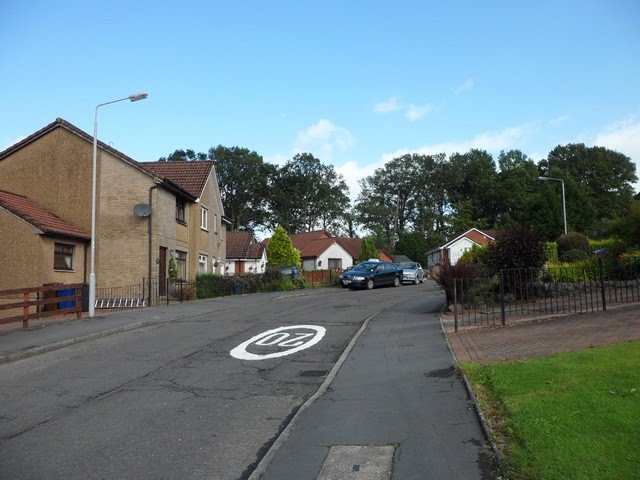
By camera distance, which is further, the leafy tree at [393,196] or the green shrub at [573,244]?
the leafy tree at [393,196]

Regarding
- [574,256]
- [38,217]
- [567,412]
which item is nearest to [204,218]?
[38,217]

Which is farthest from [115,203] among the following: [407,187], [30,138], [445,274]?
[407,187]

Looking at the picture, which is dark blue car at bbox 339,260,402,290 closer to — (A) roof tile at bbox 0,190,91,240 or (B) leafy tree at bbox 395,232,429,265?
(A) roof tile at bbox 0,190,91,240

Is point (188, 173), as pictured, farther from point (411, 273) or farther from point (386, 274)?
point (411, 273)

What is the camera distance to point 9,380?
9.06 meters

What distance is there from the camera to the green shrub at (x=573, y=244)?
26.7m

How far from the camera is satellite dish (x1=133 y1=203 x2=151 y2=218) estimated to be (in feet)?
78.1

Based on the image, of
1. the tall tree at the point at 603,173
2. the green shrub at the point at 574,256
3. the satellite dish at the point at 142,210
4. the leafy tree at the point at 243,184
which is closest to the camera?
the satellite dish at the point at 142,210

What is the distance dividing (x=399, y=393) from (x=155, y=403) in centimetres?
336

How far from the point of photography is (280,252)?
41438mm

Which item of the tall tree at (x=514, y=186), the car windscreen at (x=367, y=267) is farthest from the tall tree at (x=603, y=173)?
the car windscreen at (x=367, y=267)

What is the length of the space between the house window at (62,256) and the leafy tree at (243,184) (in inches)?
2127

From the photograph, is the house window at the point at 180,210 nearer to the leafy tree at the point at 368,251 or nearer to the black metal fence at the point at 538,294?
the black metal fence at the point at 538,294

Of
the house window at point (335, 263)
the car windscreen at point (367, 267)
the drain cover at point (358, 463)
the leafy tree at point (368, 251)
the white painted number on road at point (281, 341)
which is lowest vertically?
the drain cover at point (358, 463)
